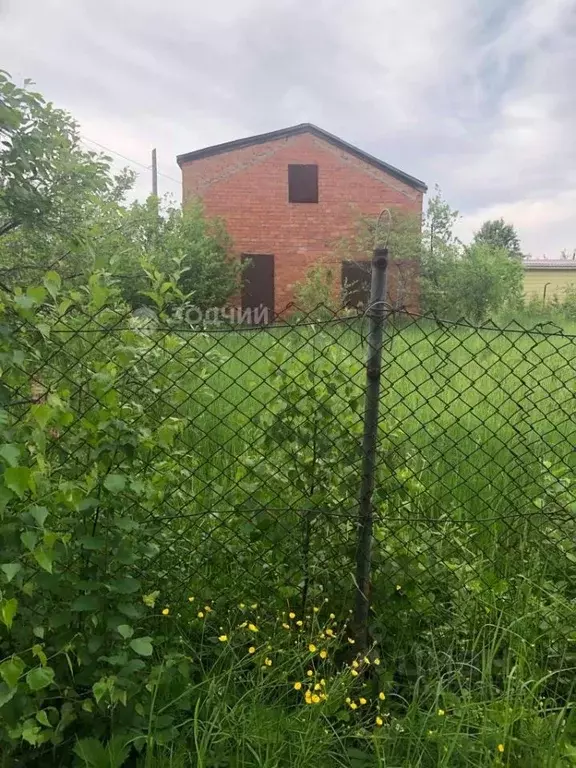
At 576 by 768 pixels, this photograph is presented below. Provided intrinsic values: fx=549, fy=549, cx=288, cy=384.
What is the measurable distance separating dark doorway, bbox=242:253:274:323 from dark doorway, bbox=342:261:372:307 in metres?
1.88

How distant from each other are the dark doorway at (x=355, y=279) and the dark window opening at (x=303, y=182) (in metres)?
1.95

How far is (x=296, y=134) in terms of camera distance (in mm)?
13602

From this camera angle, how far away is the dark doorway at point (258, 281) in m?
13.6

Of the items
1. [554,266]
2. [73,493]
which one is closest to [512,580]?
[73,493]

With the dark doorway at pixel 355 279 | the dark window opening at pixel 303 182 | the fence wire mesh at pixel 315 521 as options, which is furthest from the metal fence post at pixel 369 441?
the dark window opening at pixel 303 182

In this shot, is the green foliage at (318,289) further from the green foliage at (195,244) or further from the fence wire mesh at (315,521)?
the fence wire mesh at (315,521)

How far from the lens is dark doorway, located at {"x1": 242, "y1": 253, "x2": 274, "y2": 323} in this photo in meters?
13.6

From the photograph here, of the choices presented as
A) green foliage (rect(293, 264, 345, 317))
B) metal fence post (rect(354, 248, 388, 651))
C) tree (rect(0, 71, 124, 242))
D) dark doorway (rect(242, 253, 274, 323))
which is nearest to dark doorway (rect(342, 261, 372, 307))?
green foliage (rect(293, 264, 345, 317))

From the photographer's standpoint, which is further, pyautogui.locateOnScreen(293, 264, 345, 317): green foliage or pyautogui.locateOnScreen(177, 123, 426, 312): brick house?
pyautogui.locateOnScreen(177, 123, 426, 312): brick house

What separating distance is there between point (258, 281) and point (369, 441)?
12430mm

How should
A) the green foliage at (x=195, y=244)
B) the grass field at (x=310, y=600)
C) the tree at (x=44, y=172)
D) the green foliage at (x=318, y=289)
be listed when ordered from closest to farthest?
1. the grass field at (x=310, y=600)
2. the tree at (x=44, y=172)
3. the green foliage at (x=195, y=244)
4. the green foliage at (x=318, y=289)

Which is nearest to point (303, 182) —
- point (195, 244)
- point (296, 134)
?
point (296, 134)

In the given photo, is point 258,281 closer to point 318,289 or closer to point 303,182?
point 318,289

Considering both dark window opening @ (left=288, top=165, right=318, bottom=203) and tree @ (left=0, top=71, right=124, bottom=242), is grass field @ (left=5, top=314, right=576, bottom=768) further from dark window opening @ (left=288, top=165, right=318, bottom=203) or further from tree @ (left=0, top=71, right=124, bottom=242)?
dark window opening @ (left=288, top=165, right=318, bottom=203)
